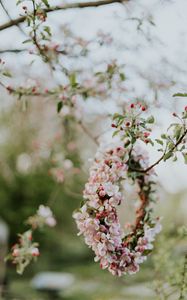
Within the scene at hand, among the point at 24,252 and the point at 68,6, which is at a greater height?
the point at 68,6

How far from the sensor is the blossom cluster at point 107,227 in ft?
6.03

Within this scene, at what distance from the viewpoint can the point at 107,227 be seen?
185cm

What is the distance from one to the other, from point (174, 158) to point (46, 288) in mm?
9380

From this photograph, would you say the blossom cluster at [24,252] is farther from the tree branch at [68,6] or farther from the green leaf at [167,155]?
the tree branch at [68,6]

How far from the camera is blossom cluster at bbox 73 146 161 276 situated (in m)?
1.84

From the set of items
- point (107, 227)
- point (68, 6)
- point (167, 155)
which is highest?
point (68, 6)

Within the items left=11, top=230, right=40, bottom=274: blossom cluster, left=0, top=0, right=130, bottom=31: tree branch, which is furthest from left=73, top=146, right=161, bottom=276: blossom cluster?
left=0, top=0, right=130, bottom=31: tree branch

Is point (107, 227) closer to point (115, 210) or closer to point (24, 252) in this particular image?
point (115, 210)

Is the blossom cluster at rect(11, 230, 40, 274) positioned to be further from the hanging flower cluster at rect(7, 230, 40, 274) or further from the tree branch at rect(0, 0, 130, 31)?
the tree branch at rect(0, 0, 130, 31)

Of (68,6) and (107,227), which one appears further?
(68,6)

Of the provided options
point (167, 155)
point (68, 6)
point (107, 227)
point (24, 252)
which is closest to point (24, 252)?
point (24, 252)

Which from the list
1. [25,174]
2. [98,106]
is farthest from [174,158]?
[25,174]

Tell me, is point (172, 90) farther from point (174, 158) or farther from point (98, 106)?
point (174, 158)

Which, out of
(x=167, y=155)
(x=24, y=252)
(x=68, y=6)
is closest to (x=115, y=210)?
(x=167, y=155)
